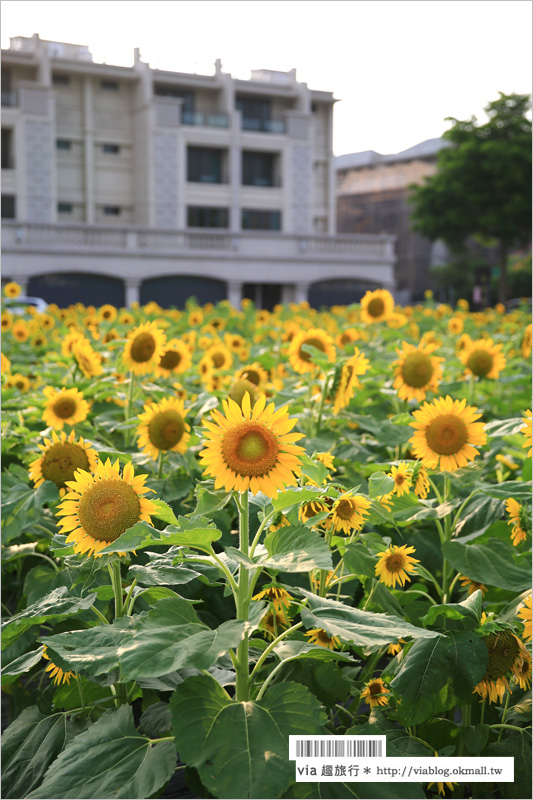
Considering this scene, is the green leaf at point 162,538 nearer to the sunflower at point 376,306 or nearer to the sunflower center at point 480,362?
the sunflower center at point 480,362

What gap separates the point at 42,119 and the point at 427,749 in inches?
1547

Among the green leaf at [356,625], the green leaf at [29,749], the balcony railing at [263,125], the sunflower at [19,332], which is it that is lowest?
the green leaf at [29,749]

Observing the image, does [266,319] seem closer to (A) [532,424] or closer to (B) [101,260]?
(A) [532,424]

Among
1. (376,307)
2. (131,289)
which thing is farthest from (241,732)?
(131,289)

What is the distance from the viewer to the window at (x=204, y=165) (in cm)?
4175

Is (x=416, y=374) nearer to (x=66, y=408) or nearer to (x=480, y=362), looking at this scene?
(x=480, y=362)

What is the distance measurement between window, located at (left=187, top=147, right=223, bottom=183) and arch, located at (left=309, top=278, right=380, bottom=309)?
836 centimetres

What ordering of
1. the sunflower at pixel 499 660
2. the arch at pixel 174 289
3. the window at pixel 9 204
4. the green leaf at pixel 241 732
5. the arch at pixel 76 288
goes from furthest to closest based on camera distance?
the window at pixel 9 204, the arch at pixel 174 289, the arch at pixel 76 288, the sunflower at pixel 499 660, the green leaf at pixel 241 732

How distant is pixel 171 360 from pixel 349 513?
1.90 m

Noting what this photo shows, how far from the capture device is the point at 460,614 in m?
1.67

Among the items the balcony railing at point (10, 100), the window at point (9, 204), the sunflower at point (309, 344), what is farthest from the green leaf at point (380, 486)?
the balcony railing at point (10, 100)

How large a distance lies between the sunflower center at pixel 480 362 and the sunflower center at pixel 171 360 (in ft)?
4.03

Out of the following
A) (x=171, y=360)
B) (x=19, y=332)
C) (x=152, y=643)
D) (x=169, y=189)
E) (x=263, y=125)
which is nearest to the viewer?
(x=152, y=643)

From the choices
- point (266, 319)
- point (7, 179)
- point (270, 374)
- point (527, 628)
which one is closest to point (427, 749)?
point (527, 628)
